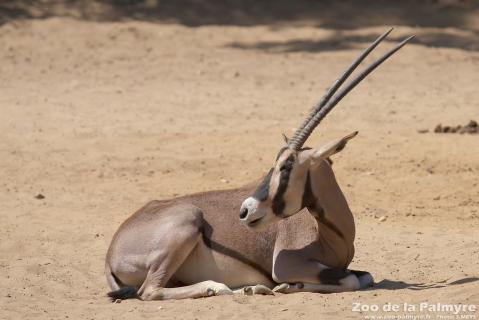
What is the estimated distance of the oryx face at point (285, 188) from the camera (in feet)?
24.1

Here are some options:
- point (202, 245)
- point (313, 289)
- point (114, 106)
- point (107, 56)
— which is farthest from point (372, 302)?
point (107, 56)

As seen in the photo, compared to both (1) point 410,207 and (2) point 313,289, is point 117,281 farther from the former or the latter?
(1) point 410,207

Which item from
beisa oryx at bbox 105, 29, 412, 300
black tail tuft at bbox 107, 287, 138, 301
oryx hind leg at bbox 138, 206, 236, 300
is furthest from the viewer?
black tail tuft at bbox 107, 287, 138, 301

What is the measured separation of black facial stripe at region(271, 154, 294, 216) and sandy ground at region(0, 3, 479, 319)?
61cm

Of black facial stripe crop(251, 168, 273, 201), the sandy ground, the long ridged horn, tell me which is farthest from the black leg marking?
the long ridged horn

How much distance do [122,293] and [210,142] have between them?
17.7ft

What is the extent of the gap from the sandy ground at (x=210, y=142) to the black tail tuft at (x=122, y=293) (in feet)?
0.46

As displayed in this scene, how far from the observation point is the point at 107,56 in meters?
18.4

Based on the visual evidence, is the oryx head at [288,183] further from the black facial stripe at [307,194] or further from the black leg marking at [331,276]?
the black leg marking at [331,276]

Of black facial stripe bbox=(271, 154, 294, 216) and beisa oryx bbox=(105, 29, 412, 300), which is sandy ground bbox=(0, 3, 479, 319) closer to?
beisa oryx bbox=(105, 29, 412, 300)

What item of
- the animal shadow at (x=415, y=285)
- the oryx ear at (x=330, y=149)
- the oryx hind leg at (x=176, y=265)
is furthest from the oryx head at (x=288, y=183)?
the animal shadow at (x=415, y=285)

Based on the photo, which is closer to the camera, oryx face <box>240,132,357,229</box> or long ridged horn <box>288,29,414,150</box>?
oryx face <box>240,132,357,229</box>

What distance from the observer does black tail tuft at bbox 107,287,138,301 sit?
26.0 ft

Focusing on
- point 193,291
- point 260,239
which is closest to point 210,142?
point 260,239
